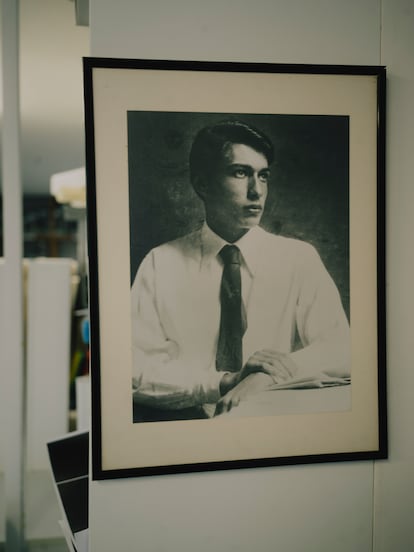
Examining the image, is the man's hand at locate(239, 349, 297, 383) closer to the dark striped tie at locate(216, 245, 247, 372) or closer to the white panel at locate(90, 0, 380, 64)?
the dark striped tie at locate(216, 245, 247, 372)

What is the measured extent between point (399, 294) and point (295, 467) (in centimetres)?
44

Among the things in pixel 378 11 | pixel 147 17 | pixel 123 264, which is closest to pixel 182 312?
pixel 123 264

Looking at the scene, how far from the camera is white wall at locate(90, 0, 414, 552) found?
0.95 metres

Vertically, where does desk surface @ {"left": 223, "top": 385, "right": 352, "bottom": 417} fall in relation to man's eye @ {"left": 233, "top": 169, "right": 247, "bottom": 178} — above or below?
below

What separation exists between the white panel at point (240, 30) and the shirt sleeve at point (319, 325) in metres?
0.43

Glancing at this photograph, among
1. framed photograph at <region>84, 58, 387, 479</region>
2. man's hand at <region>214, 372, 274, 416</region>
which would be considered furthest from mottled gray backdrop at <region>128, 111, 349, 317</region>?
man's hand at <region>214, 372, 274, 416</region>

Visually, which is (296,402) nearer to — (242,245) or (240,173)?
(242,245)

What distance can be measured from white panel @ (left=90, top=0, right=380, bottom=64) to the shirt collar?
14.2 inches

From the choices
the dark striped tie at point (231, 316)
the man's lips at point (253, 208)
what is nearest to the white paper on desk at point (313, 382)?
the dark striped tie at point (231, 316)

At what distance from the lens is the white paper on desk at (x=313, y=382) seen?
989 mm

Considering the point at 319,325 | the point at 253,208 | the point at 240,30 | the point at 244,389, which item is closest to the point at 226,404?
the point at 244,389

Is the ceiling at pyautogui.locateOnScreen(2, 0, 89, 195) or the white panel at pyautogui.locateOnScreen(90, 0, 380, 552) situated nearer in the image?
the white panel at pyautogui.locateOnScreen(90, 0, 380, 552)

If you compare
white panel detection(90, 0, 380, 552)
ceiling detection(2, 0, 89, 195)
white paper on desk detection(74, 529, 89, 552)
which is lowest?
white paper on desk detection(74, 529, 89, 552)

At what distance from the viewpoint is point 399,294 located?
Answer: 40.8 inches
